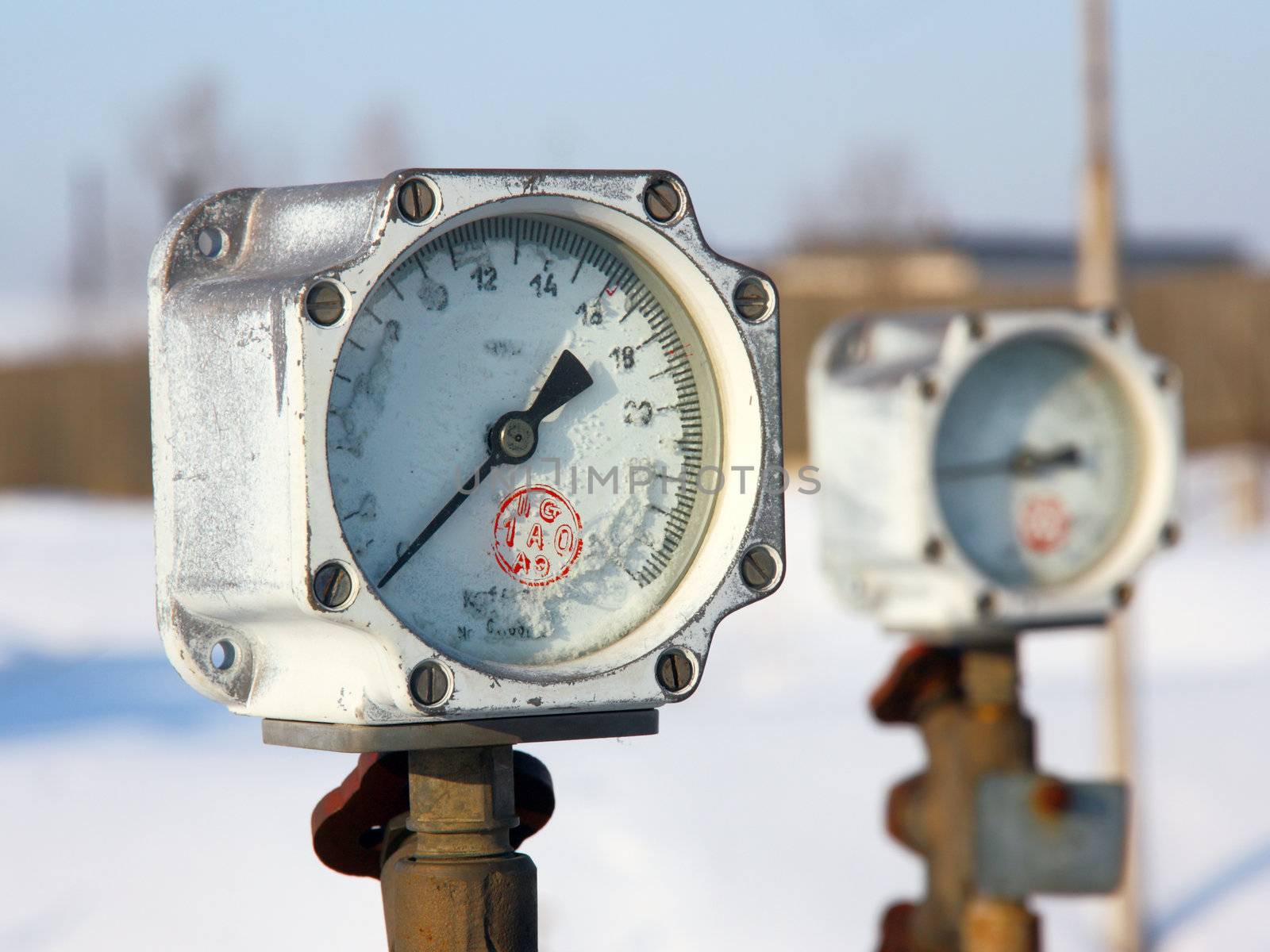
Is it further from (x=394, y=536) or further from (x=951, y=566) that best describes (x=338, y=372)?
(x=951, y=566)

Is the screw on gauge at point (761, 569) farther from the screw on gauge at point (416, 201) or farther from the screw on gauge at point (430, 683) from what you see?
the screw on gauge at point (416, 201)

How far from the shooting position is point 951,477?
2770 millimetres

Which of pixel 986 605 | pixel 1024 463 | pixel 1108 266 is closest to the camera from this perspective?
pixel 986 605

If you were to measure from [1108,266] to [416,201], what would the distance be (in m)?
Answer: 3.64

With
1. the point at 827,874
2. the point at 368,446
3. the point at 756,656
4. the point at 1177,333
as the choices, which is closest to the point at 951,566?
the point at 368,446

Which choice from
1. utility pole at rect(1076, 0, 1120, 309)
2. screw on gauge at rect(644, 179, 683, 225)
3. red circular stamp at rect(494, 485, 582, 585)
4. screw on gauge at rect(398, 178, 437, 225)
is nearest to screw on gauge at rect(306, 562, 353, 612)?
red circular stamp at rect(494, 485, 582, 585)

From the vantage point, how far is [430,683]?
1.56 meters

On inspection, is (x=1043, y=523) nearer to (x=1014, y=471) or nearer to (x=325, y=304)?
(x=1014, y=471)

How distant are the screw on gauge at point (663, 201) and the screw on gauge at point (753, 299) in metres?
0.10

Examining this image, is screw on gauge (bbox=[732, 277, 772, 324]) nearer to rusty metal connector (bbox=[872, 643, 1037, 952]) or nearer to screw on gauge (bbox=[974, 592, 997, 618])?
screw on gauge (bbox=[974, 592, 997, 618])

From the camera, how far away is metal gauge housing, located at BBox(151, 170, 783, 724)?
1552 millimetres

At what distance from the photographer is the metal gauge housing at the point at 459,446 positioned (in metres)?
1.55

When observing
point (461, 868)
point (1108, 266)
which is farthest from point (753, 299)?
point (1108, 266)

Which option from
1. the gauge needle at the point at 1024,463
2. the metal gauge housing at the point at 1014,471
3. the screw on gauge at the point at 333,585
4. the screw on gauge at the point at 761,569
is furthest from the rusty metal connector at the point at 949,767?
the screw on gauge at the point at 333,585
